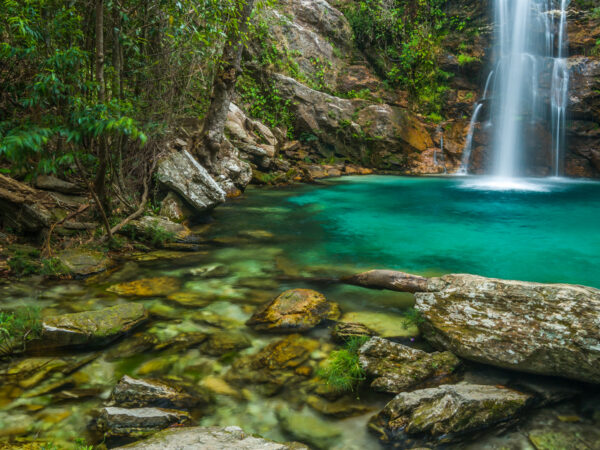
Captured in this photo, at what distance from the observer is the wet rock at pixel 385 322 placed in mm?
3582

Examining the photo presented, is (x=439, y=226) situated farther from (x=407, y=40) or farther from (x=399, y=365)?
(x=407, y=40)

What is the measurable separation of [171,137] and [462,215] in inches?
287

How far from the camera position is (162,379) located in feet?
9.30

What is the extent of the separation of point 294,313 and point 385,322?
906 mm

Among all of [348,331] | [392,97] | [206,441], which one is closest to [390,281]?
[348,331]

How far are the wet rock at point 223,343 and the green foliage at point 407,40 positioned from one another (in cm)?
1968

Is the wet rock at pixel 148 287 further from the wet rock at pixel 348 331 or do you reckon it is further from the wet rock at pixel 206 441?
the wet rock at pixel 206 441

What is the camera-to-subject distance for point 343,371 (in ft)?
9.55

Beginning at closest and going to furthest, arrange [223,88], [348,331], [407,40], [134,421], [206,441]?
[206,441] < [134,421] < [348,331] < [223,88] < [407,40]

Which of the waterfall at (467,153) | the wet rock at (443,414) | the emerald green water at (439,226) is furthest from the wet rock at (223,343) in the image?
the waterfall at (467,153)

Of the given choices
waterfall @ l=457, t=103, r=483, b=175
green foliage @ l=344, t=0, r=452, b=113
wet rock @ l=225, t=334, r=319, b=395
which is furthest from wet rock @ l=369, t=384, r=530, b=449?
green foliage @ l=344, t=0, r=452, b=113

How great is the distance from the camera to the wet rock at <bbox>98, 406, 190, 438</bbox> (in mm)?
2252

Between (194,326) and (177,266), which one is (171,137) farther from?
(194,326)

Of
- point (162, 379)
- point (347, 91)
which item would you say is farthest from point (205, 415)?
point (347, 91)
